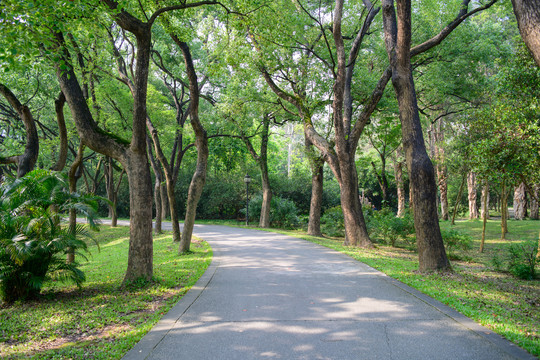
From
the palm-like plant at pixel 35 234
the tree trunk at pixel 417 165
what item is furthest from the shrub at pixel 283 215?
the palm-like plant at pixel 35 234

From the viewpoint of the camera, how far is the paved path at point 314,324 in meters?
4.07

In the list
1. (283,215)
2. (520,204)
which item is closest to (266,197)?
(283,215)

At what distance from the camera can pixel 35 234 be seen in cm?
663

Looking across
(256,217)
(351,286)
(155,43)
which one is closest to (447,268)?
(351,286)

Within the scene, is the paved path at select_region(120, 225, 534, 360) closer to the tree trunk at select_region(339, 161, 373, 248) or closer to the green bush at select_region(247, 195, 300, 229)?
the tree trunk at select_region(339, 161, 373, 248)

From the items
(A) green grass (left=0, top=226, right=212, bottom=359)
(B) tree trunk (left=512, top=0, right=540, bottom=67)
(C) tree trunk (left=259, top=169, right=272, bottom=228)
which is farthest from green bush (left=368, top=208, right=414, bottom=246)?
(B) tree trunk (left=512, top=0, right=540, bottom=67)

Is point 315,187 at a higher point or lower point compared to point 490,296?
higher

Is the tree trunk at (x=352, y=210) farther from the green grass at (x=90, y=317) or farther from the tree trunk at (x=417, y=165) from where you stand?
the green grass at (x=90, y=317)

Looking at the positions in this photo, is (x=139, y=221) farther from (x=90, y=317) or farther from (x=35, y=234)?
(x=90, y=317)

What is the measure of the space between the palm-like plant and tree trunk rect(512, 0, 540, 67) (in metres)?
7.61

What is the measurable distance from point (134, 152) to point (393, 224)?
1161 centimetres

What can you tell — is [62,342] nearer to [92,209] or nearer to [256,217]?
[92,209]

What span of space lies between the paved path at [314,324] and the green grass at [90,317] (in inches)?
12.9

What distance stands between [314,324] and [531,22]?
199 inches
